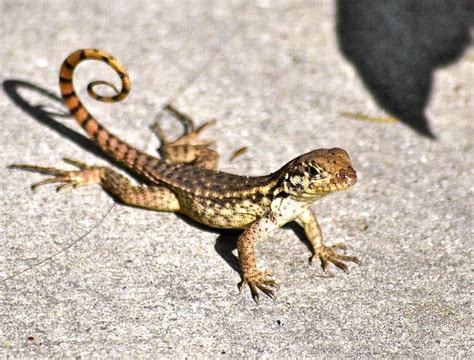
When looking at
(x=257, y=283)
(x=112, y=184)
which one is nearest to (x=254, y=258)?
(x=257, y=283)

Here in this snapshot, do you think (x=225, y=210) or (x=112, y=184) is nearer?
(x=225, y=210)

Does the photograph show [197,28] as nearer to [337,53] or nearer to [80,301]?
[337,53]

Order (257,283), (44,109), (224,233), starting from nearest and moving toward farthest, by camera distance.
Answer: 1. (257,283)
2. (224,233)
3. (44,109)

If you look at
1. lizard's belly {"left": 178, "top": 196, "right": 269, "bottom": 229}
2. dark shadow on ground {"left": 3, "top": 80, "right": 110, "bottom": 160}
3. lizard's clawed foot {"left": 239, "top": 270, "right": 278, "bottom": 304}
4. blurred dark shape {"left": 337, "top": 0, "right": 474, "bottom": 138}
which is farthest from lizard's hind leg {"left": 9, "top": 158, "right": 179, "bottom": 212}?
blurred dark shape {"left": 337, "top": 0, "right": 474, "bottom": 138}

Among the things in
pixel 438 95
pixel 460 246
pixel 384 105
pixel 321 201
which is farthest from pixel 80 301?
pixel 438 95

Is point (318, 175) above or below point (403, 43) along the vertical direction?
above

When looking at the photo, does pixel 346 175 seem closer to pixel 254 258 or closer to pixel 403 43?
pixel 254 258
